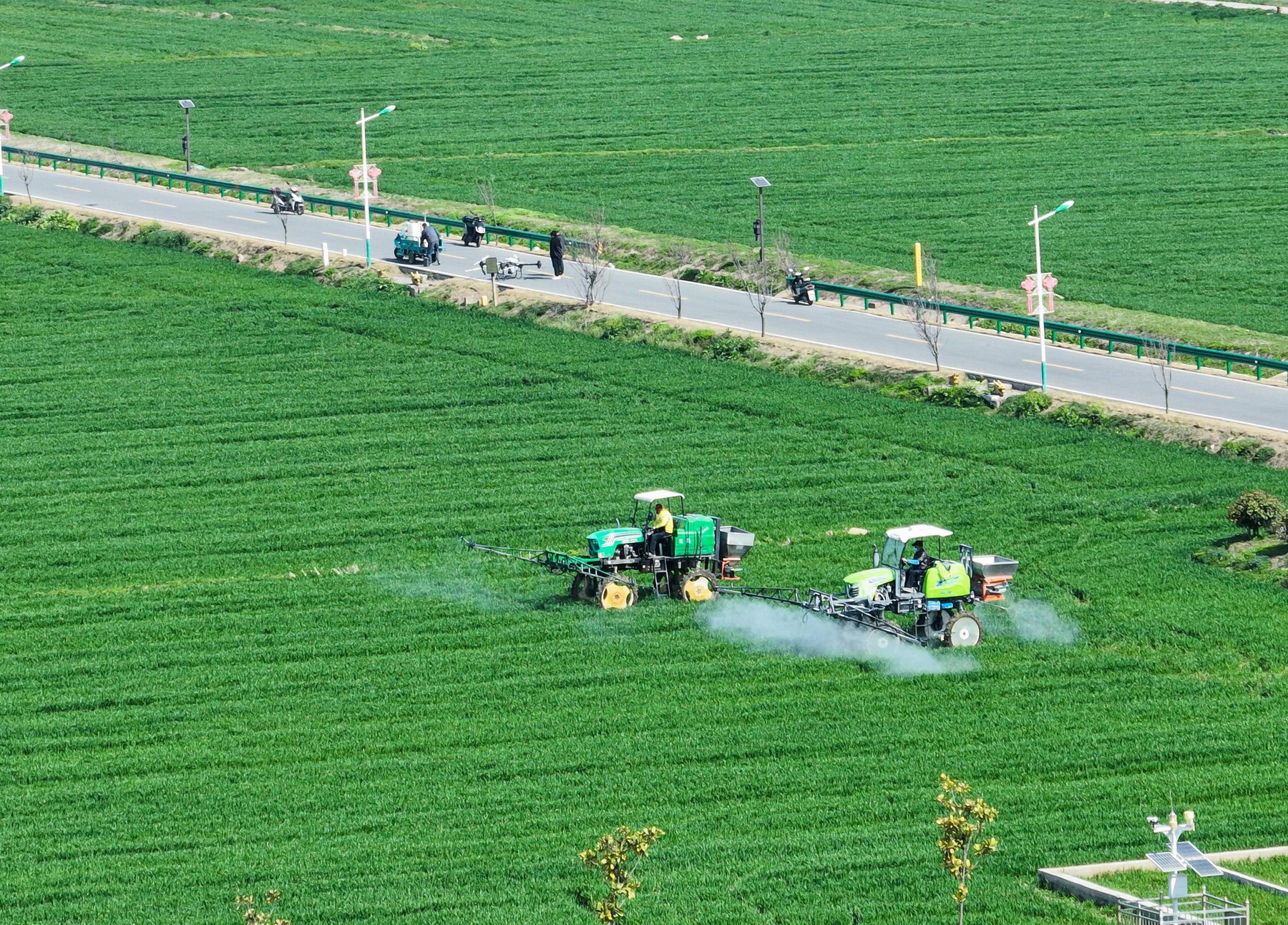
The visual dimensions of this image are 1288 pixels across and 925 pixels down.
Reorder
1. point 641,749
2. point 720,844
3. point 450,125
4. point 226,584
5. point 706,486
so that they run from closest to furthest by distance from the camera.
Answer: point 720,844 < point 641,749 < point 226,584 < point 706,486 < point 450,125

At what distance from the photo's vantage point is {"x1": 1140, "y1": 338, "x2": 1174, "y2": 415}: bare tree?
5497 centimetres

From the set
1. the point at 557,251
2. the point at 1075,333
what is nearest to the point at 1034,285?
the point at 1075,333

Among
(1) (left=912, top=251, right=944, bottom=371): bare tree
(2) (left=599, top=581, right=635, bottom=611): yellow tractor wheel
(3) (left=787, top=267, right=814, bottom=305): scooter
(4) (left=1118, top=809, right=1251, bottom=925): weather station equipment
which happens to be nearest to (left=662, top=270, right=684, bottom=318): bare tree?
(3) (left=787, top=267, right=814, bottom=305): scooter

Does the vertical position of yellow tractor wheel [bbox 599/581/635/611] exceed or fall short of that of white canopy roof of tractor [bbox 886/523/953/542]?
it falls short

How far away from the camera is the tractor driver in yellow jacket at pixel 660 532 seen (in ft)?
135

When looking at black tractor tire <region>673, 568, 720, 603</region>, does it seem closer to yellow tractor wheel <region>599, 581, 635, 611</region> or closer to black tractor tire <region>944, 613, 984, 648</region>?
yellow tractor wheel <region>599, 581, 635, 611</region>

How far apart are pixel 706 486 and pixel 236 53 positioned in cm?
7672

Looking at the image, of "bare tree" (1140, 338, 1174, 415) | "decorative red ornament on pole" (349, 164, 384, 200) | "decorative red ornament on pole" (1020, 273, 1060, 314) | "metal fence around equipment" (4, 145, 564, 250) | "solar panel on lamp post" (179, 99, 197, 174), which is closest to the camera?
"bare tree" (1140, 338, 1174, 415)

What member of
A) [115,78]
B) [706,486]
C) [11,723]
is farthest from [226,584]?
[115,78]

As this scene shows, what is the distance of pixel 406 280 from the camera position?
71.6 metres

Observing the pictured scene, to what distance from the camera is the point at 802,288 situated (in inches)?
2699

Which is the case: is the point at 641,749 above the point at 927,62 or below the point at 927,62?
below

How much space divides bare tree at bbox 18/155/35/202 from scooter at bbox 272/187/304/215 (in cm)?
1099

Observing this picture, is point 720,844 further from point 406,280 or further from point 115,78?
point 115,78
